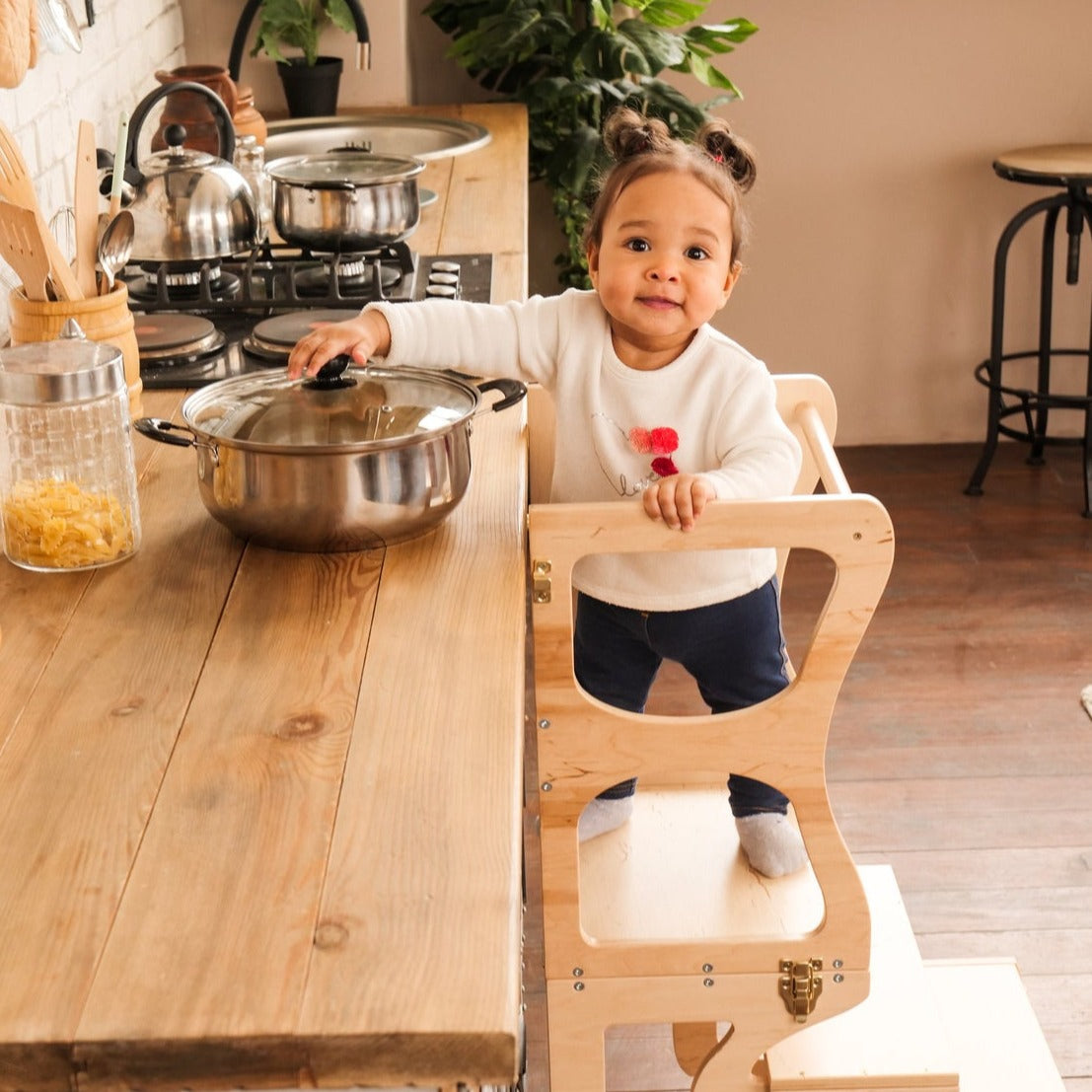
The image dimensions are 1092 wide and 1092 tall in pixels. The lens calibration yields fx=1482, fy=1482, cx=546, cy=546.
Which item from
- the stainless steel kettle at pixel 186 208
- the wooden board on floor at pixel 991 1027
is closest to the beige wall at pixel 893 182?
the stainless steel kettle at pixel 186 208

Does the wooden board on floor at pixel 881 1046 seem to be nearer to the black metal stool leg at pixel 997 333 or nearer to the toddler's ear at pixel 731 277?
the toddler's ear at pixel 731 277

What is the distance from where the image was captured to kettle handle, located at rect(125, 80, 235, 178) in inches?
78.5

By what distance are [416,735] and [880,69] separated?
3.26m

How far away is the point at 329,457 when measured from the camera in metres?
1.18

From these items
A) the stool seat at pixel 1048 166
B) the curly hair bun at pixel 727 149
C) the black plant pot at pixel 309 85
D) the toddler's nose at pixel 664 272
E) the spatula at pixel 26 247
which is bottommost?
the stool seat at pixel 1048 166

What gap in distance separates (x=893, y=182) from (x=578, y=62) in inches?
41.6

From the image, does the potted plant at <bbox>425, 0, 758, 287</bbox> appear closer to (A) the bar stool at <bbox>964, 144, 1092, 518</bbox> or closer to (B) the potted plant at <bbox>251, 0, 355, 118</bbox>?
(B) the potted plant at <bbox>251, 0, 355, 118</bbox>

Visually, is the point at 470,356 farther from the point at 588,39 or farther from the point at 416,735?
the point at 588,39

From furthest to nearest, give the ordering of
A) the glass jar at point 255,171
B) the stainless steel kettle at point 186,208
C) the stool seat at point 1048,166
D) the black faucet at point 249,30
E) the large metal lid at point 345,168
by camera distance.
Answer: the stool seat at point 1048,166, the black faucet at point 249,30, the glass jar at point 255,171, the large metal lid at point 345,168, the stainless steel kettle at point 186,208

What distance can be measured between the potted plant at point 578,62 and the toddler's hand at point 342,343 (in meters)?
1.72

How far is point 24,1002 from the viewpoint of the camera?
74 cm

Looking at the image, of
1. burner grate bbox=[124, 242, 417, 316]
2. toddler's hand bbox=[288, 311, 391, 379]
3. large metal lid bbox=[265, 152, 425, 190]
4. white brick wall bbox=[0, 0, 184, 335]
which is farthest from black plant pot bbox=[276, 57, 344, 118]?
toddler's hand bbox=[288, 311, 391, 379]

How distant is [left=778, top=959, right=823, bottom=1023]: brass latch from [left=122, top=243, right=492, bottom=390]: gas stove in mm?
880

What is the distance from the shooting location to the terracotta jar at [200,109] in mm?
2438
